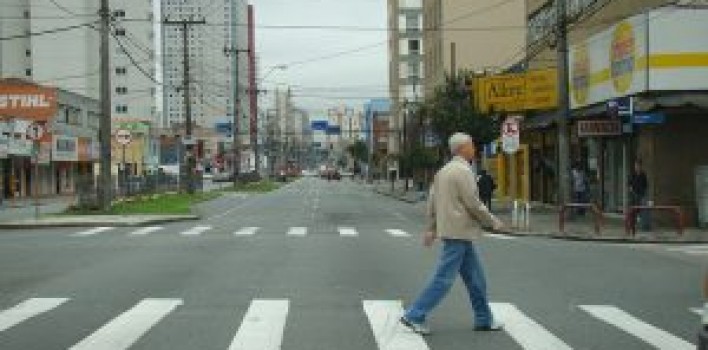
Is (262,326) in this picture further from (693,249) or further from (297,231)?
(297,231)

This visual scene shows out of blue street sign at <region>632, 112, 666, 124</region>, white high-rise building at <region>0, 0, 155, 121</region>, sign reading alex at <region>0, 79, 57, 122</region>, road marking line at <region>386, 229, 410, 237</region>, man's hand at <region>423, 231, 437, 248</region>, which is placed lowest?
road marking line at <region>386, 229, 410, 237</region>

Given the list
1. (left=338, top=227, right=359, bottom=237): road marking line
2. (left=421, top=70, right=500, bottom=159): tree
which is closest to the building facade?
(left=338, top=227, right=359, bottom=237): road marking line

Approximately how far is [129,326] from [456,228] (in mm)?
3408

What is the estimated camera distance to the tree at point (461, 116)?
44.2 metres

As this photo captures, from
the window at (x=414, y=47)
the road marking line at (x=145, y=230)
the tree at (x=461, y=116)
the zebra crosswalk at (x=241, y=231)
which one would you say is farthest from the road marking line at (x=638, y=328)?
the window at (x=414, y=47)

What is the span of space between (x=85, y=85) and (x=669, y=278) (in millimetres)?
108725

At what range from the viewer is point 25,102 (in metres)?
67.9

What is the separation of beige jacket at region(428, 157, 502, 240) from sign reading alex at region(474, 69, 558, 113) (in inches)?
1181

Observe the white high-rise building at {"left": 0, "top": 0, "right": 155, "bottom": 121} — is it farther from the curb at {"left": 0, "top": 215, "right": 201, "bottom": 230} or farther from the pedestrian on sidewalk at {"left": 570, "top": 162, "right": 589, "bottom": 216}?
the pedestrian on sidewalk at {"left": 570, "top": 162, "right": 589, "bottom": 216}

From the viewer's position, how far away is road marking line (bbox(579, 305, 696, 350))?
10.6 meters

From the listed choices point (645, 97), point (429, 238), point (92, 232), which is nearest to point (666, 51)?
point (645, 97)

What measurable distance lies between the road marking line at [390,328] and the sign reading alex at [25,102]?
187 feet

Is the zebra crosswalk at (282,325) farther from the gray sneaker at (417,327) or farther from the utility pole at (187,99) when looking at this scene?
the utility pole at (187,99)

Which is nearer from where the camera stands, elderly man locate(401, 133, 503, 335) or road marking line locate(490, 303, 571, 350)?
road marking line locate(490, 303, 571, 350)
